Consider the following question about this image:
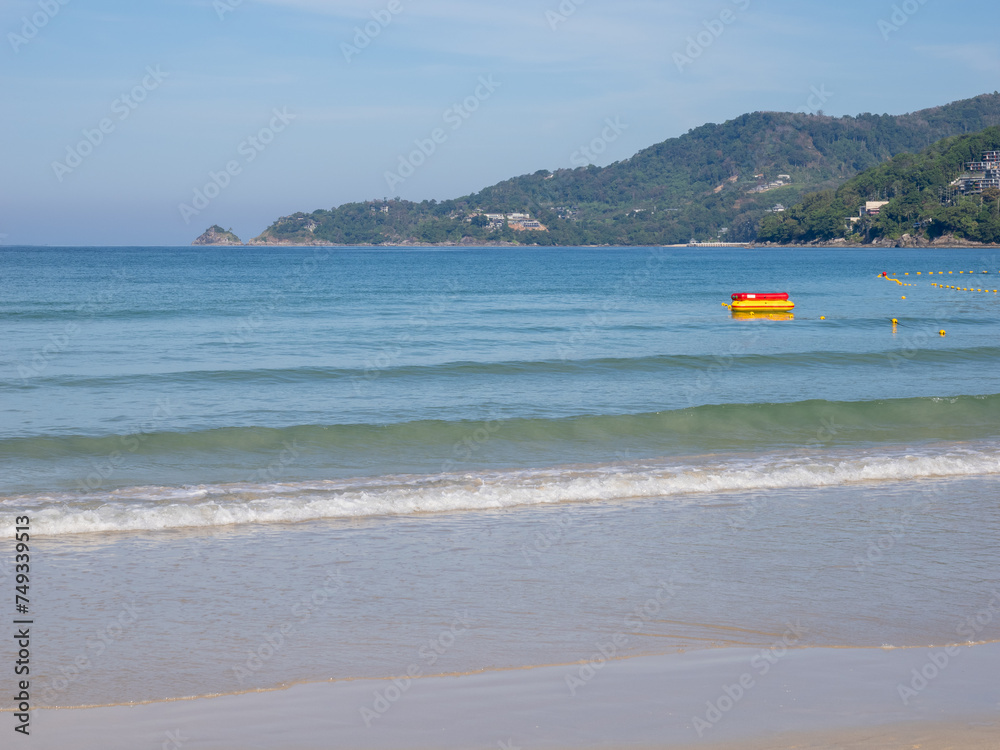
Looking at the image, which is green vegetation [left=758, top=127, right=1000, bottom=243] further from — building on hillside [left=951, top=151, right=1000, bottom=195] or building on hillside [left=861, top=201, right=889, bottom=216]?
building on hillside [left=861, top=201, right=889, bottom=216]

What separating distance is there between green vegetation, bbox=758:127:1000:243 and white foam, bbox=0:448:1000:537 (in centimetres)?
16176

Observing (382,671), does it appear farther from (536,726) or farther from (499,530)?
(499,530)

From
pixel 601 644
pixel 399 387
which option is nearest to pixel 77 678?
pixel 601 644

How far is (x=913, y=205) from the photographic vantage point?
169m

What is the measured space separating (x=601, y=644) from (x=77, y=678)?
11.4ft

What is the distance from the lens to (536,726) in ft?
16.6

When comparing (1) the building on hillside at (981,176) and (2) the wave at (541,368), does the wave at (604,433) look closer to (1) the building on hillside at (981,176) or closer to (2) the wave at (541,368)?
(2) the wave at (541,368)

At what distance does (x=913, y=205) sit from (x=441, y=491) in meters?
180

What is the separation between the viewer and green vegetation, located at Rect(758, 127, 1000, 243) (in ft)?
509

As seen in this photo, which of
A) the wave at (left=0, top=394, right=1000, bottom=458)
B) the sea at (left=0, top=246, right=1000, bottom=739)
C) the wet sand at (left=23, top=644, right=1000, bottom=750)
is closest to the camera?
the wet sand at (left=23, top=644, right=1000, bottom=750)

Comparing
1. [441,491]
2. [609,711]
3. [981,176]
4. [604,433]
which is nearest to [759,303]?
[604,433]

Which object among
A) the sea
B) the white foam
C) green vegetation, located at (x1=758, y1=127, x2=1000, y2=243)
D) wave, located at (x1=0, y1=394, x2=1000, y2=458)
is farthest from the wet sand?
green vegetation, located at (x1=758, y1=127, x2=1000, y2=243)

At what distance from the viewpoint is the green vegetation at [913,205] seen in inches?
6112

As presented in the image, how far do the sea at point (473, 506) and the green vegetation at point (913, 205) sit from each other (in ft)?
487
